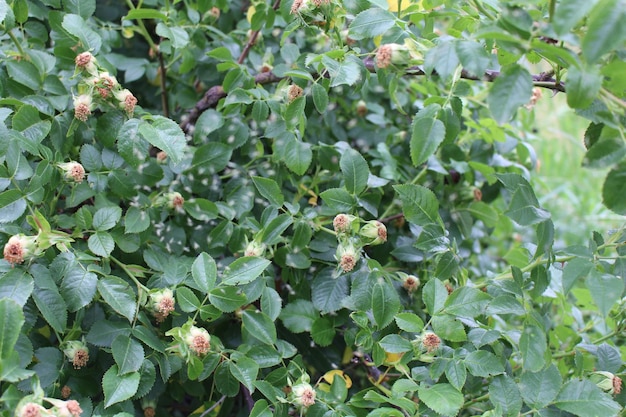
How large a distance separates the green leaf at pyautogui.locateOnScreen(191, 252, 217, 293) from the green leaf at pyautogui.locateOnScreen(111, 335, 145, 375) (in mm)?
104

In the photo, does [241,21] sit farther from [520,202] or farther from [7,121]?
[520,202]

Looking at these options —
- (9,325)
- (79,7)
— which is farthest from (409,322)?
(79,7)

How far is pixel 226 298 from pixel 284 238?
170 millimetres

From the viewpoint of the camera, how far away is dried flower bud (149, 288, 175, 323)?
0.84 metres

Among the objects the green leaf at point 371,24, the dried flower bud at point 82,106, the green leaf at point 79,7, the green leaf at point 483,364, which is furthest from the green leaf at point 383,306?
the green leaf at point 79,7

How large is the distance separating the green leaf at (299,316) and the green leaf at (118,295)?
0.24m

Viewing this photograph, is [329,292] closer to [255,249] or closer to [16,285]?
[255,249]

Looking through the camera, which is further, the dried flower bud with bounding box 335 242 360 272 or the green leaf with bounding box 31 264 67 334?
the dried flower bud with bounding box 335 242 360 272

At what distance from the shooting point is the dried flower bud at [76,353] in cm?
84

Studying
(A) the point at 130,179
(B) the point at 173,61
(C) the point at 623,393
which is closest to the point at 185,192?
(A) the point at 130,179

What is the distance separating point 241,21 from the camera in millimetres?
1288

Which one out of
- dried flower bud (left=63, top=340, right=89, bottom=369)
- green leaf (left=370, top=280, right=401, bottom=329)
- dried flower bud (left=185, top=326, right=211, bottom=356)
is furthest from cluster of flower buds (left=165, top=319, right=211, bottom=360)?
green leaf (left=370, top=280, right=401, bottom=329)

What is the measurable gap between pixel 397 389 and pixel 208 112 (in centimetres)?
51

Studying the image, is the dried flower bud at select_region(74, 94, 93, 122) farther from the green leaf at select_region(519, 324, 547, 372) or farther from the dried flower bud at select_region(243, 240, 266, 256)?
the green leaf at select_region(519, 324, 547, 372)
